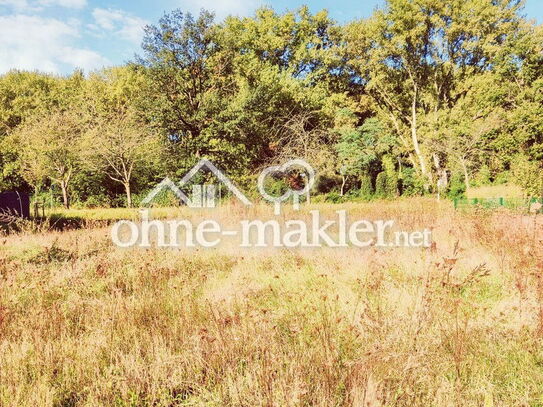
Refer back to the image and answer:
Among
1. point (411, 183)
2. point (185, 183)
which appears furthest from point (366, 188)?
point (185, 183)

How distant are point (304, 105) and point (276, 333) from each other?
26.9 meters

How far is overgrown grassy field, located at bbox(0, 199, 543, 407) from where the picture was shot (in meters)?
2.63

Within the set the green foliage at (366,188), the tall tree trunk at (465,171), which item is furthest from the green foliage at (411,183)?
the tall tree trunk at (465,171)

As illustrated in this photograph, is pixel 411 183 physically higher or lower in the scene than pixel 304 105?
lower

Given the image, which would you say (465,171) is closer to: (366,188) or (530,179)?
(366,188)

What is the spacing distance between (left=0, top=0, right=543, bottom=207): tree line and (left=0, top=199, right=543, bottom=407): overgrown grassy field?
15707 mm

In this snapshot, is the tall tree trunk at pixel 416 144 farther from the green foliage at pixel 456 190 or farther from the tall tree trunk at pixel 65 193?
the tall tree trunk at pixel 65 193

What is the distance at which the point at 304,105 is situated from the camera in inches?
→ 1132

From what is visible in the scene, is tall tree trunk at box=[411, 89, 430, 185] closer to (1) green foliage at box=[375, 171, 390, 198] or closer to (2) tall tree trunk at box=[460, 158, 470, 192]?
(2) tall tree trunk at box=[460, 158, 470, 192]

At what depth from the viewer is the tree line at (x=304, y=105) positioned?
2073 cm

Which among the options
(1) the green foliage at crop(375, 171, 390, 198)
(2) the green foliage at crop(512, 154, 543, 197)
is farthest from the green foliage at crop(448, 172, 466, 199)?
(2) the green foliage at crop(512, 154, 543, 197)

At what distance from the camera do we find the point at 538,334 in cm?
347

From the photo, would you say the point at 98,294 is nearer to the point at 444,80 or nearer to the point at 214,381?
the point at 214,381

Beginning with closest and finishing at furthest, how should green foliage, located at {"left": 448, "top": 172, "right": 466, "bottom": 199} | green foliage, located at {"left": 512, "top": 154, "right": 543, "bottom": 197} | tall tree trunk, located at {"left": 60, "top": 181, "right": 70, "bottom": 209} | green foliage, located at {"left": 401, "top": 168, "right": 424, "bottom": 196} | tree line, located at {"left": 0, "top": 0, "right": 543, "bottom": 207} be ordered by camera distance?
green foliage, located at {"left": 512, "top": 154, "right": 543, "bottom": 197} → tree line, located at {"left": 0, "top": 0, "right": 543, "bottom": 207} → green foliage, located at {"left": 448, "top": 172, "right": 466, "bottom": 199} → tall tree trunk, located at {"left": 60, "top": 181, "right": 70, "bottom": 209} → green foliage, located at {"left": 401, "top": 168, "right": 424, "bottom": 196}
